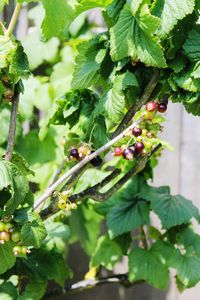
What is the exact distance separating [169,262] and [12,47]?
103 centimetres

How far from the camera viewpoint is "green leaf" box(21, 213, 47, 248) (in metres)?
1.44

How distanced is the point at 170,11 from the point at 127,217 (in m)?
1.00

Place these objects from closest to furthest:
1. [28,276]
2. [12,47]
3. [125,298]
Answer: [12,47] < [28,276] < [125,298]

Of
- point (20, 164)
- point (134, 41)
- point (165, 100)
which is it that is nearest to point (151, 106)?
point (165, 100)

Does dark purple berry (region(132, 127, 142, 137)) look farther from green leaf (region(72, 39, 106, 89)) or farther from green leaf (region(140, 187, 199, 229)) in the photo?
green leaf (region(140, 187, 199, 229))

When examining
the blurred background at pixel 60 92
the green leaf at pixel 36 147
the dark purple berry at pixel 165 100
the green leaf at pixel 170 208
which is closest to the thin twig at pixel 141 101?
the dark purple berry at pixel 165 100

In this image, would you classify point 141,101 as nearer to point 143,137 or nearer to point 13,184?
point 143,137

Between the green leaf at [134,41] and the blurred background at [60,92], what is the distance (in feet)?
3.28

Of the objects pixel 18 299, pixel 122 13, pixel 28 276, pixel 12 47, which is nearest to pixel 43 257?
pixel 28 276

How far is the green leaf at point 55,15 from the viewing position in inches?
53.2

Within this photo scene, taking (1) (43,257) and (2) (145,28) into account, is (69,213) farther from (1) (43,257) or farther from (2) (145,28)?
(2) (145,28)

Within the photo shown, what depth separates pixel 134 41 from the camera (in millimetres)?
1382

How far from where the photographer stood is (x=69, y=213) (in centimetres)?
237

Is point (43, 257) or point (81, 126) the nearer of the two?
point (81, 126)
